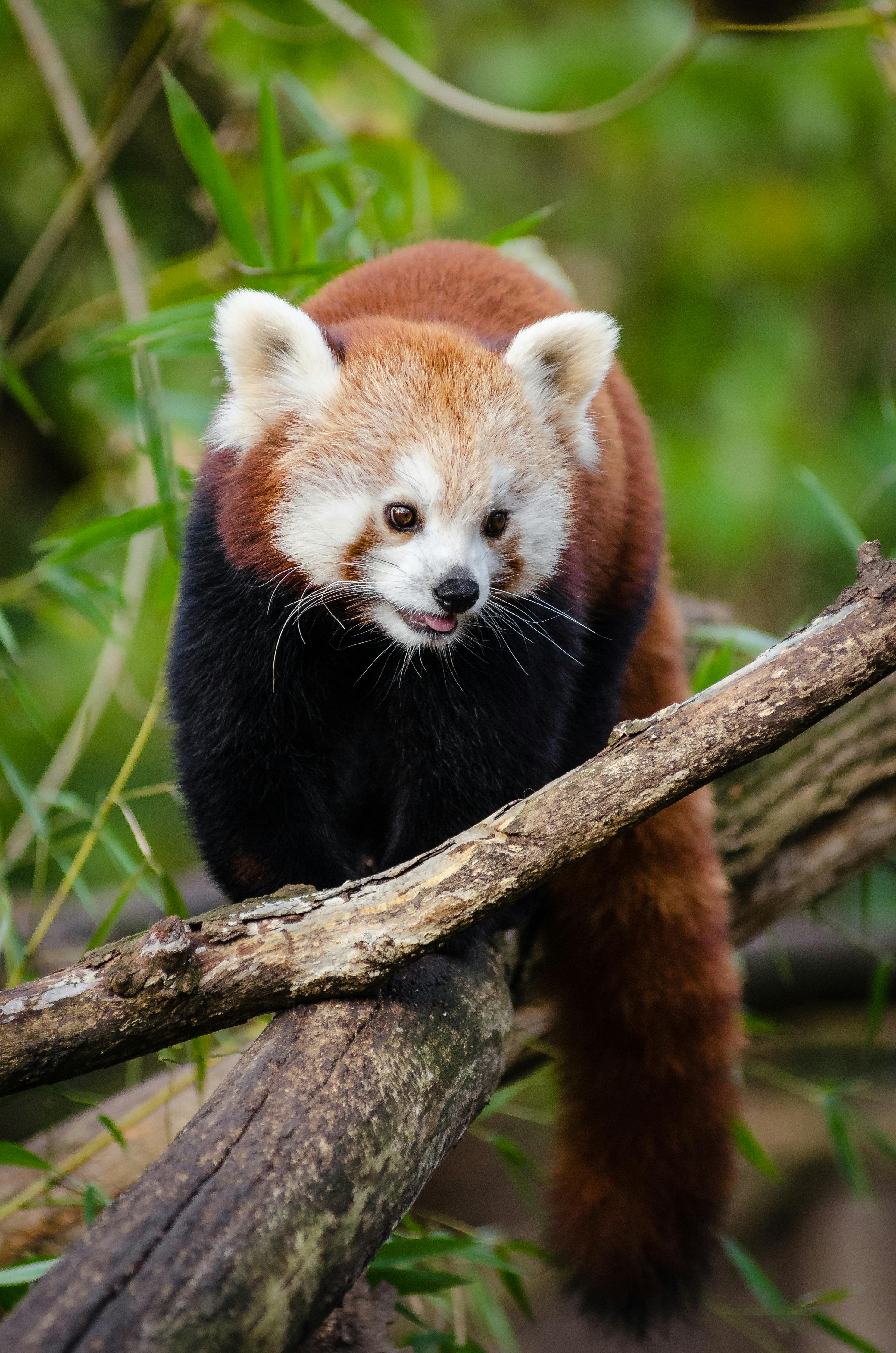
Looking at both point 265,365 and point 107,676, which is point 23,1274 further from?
point 107,676

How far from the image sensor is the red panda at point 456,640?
1631mm

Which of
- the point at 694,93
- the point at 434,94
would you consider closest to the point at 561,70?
the point at 694,93

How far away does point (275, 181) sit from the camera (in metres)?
2.16

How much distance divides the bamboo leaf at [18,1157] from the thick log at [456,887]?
1.51ft

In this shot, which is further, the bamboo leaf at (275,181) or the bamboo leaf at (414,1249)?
the bamboo leaf at (275,181)

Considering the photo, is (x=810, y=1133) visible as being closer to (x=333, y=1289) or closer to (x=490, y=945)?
(x=490, y=945)

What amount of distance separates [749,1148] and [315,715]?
1272 millimetres

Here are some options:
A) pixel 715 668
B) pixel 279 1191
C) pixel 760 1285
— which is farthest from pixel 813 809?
pixel 279 1191

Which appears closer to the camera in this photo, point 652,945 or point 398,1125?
point 398,1125

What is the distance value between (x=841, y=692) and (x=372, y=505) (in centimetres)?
73

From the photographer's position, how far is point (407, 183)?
288cm

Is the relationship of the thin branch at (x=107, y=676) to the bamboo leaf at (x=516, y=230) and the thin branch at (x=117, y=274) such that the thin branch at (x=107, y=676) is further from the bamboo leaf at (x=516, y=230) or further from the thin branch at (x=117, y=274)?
the bamboo leaf at (x=516, y=230)

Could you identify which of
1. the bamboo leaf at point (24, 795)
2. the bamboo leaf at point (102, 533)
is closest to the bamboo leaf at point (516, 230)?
the bamboo leaf at point (102, 533)

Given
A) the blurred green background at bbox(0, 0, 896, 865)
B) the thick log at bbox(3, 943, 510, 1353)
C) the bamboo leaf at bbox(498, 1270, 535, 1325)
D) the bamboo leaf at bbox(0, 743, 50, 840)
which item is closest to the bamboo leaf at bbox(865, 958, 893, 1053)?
the bamboo leaf at bbox(498, 1270, 535, 1325)
